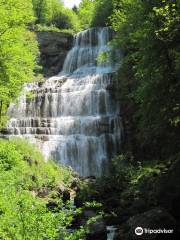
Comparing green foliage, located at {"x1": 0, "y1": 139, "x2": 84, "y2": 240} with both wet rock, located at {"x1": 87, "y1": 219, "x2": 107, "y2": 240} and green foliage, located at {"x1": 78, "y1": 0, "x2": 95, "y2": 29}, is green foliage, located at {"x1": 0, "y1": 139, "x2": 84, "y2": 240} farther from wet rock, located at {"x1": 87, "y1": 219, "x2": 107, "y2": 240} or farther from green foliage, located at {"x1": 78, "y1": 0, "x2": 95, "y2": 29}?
green foliage, located at {"x1": 78, "y1": 0, "x2": 95, "y2": 29}

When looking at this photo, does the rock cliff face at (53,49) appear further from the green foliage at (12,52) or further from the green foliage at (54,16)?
the green foliage at (12,52)

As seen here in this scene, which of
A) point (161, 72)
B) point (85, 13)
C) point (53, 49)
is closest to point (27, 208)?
point (161, 72)

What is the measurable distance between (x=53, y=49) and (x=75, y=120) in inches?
675

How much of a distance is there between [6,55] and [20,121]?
8492mm

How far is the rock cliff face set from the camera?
150 feet

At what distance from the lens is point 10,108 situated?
35.5m

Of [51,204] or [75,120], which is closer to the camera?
[51,204]

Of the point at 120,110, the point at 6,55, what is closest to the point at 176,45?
the point at 6,55

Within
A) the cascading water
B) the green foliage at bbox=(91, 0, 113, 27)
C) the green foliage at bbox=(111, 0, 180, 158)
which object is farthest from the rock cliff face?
the green foliage at bbox=(111, 0, 180, 158)

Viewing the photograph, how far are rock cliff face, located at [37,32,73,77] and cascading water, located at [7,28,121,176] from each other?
451 cm

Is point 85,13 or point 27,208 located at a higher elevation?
point 85,13

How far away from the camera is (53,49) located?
4669 centimetres

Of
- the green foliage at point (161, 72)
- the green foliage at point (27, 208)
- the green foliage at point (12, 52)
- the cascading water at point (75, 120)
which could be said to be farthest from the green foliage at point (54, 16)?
the green foliage at point (161, 72)

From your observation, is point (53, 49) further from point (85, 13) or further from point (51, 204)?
point (51, 204)
